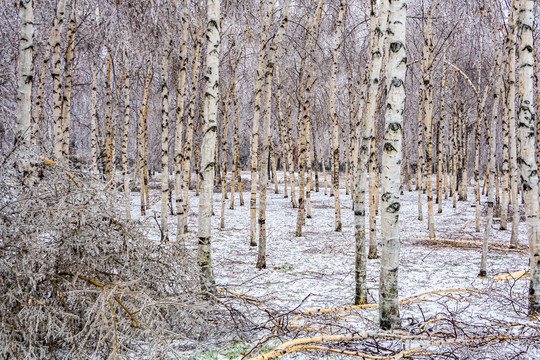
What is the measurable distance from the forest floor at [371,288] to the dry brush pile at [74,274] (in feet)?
1.39

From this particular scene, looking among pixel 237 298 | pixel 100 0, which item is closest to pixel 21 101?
pixel 100 0

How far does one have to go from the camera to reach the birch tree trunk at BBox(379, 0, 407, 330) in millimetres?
3252

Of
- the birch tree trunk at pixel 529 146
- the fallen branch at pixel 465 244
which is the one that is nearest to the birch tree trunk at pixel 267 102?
the birch tree trunk at pixel 529 146

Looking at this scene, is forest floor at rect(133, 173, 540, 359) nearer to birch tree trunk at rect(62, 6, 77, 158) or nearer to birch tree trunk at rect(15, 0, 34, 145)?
birch tree trunk at rect(15, 0, 34, 145)

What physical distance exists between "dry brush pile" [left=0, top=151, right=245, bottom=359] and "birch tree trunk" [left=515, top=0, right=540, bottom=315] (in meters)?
3.62

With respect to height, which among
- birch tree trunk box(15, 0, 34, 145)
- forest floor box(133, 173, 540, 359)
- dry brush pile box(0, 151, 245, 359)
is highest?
birch tree trunk box(15, 0, 34, 145)

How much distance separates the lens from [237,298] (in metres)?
3.98

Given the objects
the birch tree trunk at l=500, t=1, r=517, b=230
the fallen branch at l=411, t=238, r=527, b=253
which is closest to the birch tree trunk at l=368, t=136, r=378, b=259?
the fallen branch at l=411, t=238, r=527, b=253

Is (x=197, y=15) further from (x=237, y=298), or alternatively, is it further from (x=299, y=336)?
(x=299, y=336)

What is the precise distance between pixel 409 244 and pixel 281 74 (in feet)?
34.2

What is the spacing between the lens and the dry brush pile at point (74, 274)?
2324mm

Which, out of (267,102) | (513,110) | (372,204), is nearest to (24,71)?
(267,102)

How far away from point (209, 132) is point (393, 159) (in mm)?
2129

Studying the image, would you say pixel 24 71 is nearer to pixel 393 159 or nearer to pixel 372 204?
pixel 393 159
